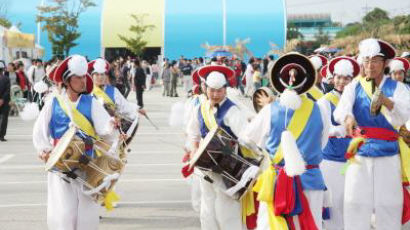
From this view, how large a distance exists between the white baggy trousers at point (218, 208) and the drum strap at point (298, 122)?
1.10 meters

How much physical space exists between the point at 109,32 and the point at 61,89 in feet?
189

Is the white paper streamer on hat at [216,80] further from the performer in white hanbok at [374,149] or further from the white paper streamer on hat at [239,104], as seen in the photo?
the performer in white hanbok at [374,149]

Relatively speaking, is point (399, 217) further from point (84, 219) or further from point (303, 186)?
point (84, 219)

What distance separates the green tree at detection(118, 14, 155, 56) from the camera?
58.5 m

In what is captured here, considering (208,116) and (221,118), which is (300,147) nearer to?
(221,118)

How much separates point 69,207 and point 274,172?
71.9 inches

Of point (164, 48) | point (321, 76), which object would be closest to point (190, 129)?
point (321, 76)

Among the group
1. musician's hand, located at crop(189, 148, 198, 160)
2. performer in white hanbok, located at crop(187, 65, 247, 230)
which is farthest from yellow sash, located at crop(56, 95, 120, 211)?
performer in white hanbok, located at crop(187, 65, 247, 230)

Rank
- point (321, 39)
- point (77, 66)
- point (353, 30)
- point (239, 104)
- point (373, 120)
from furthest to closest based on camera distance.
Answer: point (321, 39) → point (353, 30) → point (239, 104) → point (373, 120) → point (77, 66)

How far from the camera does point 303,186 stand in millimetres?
5957

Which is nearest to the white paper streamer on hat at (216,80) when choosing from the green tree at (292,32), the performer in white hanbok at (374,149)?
the performer in white hanbok at (374,149)

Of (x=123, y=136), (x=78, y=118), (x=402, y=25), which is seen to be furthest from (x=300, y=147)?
(x=402, y=25)

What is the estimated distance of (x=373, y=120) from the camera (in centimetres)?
686

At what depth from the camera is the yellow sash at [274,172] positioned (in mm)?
5883
